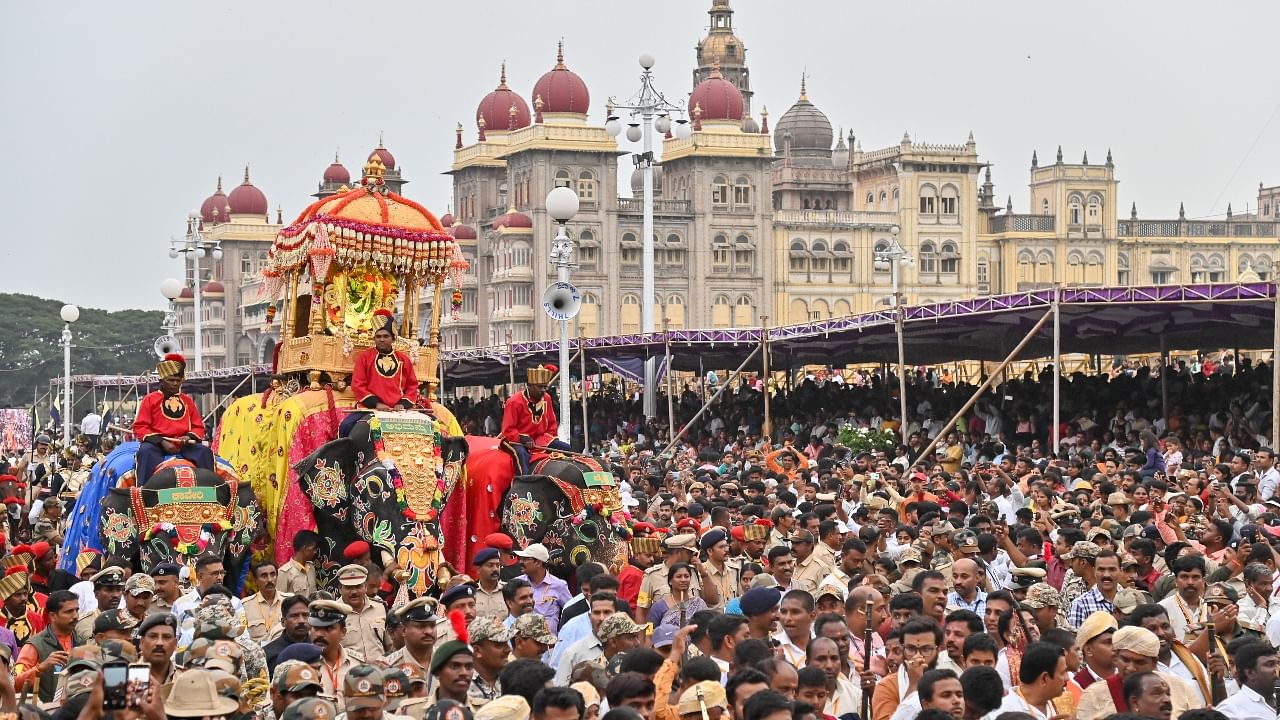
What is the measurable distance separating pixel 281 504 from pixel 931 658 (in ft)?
21.2

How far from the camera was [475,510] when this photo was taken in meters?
14.2

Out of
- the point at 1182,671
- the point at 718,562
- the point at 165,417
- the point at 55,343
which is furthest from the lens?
the point at 55,343

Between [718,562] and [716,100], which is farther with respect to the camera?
[716,100]

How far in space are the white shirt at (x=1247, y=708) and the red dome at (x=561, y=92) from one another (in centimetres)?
6941

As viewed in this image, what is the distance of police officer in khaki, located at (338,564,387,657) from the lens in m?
10.4

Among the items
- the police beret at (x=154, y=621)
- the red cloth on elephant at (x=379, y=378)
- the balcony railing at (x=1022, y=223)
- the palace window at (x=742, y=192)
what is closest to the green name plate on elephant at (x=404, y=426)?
the red cloth on elephant at (x=379, y=378)

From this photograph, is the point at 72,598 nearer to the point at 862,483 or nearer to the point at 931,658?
the point at 931,658

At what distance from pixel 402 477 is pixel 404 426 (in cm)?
43

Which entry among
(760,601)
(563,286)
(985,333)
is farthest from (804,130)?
(760,601)

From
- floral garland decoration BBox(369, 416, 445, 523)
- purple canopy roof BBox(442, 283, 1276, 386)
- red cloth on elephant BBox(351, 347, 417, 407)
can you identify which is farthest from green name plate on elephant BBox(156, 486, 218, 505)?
purple canopy roof BBox(442, 283, 1276, 386)

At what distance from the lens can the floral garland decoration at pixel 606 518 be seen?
13.7 meters

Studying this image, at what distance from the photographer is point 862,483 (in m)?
18.7

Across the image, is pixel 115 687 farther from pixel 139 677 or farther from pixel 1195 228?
pixel 1195 228

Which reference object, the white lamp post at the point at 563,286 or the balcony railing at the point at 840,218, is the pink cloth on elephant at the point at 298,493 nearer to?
the white lamp post at the point at 563,286
